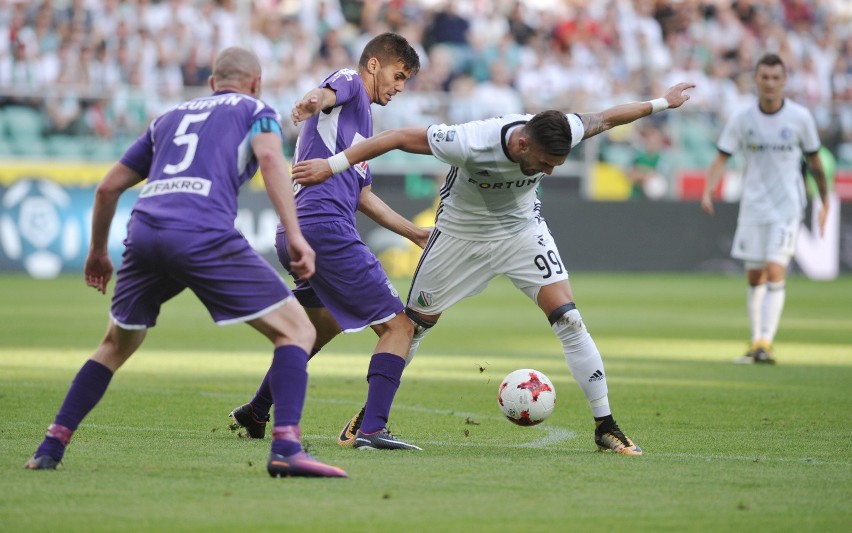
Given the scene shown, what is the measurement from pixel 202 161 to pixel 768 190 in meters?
8.37

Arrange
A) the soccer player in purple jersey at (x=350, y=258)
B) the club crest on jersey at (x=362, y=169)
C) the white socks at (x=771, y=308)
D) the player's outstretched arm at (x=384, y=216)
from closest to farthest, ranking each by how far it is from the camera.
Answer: the soccer player in purple jersey at (x=350, y=258), the club crest on jersey at (x=362, y=169), the player's outstretched arm at (x=384, y=216), the white socks at (x=771, y=308)

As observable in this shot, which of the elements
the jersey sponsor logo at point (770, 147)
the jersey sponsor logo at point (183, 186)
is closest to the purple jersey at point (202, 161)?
the jersey sponsor logo at point (183, 186)

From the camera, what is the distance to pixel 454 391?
10328 millimetres

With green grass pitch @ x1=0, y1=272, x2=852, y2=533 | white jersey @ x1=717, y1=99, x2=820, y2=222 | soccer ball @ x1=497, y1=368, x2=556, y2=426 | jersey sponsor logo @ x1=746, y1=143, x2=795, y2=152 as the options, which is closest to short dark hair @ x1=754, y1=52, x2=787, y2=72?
white jersey @ x1=717, y1=99, x2=820, y2=222

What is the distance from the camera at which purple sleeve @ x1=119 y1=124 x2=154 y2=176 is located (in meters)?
6.25

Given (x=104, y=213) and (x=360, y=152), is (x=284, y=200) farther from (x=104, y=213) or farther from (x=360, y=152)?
(x=360, y=152)

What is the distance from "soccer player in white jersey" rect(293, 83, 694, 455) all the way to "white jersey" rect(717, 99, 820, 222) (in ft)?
18.6

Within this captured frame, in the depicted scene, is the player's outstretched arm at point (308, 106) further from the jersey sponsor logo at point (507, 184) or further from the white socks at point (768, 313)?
the white socks at point (768, 313)

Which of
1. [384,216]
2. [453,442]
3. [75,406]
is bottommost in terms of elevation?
[453,442]

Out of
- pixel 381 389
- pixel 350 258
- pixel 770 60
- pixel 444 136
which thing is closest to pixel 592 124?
pixel 444 136

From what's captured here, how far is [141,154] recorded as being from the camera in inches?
247

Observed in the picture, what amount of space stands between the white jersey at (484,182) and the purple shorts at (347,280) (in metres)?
0.59

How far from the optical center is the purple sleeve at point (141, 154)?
6254 millimetres

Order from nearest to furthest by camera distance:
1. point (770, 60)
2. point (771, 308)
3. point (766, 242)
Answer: point (770, 60)
point (771, 308)
point (766, 242)
